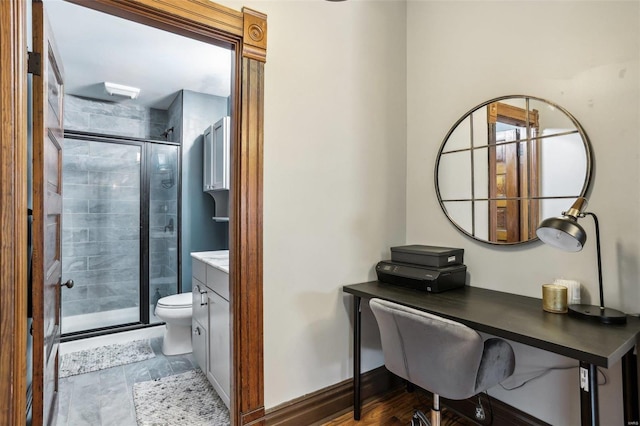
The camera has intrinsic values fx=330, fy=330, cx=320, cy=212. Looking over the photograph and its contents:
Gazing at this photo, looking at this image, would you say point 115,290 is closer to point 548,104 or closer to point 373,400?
point 373,400

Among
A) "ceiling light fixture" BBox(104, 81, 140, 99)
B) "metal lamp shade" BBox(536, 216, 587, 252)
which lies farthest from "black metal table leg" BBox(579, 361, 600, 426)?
"ceiling light fixture" BBox(104, 81, 140, 99)

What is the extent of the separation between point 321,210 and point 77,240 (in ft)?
10.1

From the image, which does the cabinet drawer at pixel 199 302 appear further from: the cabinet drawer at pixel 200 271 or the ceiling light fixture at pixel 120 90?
the ceiling light fixture at pixel 120 90

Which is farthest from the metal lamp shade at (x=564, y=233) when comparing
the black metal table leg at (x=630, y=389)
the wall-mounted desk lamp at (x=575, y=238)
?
the black metal table leg at (x=630, y=389)

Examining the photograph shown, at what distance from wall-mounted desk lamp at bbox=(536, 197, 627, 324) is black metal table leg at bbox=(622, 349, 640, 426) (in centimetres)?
15

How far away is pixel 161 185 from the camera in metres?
3.68

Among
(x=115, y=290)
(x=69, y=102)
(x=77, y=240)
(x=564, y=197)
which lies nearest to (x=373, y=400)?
(x=564, y=197)

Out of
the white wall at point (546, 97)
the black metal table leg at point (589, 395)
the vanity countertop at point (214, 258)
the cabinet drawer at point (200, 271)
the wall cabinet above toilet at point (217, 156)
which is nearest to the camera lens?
the black metal table leg at point (589, 395)

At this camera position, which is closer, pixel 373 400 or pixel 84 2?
pixel 84 2

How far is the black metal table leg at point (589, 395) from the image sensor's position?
1.03 m

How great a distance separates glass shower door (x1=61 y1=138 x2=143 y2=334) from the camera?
11.3 ft

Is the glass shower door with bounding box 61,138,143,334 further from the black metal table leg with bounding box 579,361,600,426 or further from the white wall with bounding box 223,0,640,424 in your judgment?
the black metal table leg with bounding box 579,361,600,426

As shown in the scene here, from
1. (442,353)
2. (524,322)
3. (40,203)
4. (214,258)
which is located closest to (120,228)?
(214,258)

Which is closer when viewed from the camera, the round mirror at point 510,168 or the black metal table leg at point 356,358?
the round mirror at point 510,168
